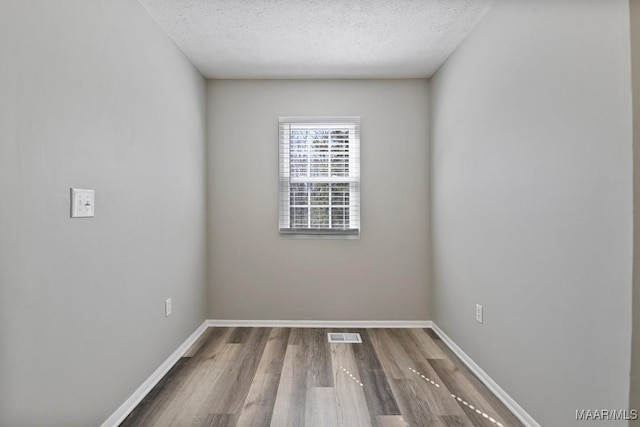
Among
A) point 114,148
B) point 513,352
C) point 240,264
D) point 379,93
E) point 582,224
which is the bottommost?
A: point 513,352

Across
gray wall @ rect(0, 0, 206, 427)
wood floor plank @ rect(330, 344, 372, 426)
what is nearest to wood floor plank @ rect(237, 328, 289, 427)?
wood floor plank @ rect(330, 344, 372, 426)

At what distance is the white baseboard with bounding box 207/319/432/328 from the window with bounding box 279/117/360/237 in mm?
840

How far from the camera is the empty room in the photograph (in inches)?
51.5

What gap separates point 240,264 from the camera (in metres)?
3.35

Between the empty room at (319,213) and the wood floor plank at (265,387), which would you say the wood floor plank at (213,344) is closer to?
the empty room at (319,213)

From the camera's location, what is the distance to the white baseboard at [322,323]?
335 cm

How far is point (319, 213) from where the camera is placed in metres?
3.38

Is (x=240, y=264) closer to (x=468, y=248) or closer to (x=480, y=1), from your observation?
(x=468, y=248)

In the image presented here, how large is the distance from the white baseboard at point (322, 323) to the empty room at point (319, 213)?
1cm

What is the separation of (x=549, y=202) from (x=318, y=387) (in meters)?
1.66

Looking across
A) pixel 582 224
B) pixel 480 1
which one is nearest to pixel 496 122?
pixel 480 1

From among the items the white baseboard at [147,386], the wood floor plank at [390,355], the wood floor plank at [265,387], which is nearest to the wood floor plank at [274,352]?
the wood floor plank at [265,387]

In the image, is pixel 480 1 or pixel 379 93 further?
pixel 379 93

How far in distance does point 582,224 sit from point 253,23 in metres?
2.24
